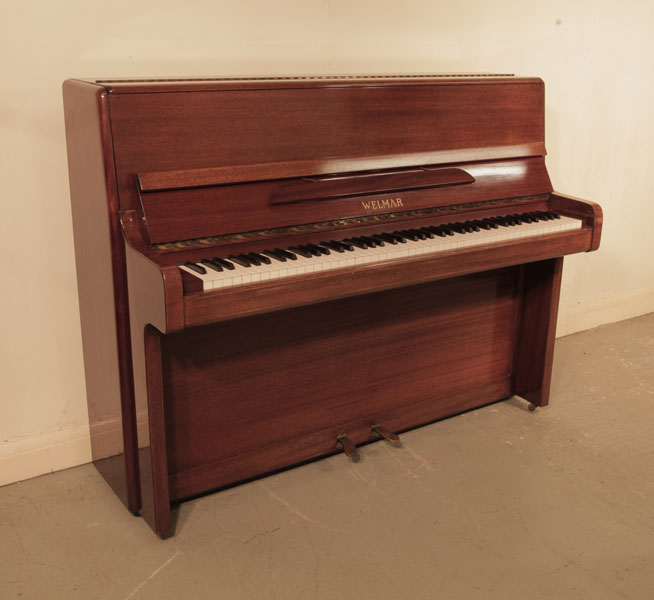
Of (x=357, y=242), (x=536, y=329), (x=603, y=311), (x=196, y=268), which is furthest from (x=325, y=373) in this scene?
(x=603, y=311)

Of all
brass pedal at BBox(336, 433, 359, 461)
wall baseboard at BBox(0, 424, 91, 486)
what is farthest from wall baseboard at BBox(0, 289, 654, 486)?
brass pedal at BBox(336, 433, 359, 461)

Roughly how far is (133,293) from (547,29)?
7.26 feet

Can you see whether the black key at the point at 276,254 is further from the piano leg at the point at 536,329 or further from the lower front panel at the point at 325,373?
the piano leg at the point at 536,329

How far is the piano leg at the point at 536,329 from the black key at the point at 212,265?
1.35 m

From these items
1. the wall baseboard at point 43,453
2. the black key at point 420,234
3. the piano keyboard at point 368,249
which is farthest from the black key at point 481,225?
the wall baseboard at point 43,453

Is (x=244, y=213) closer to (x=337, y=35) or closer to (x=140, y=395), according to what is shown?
(x=140, y=395)

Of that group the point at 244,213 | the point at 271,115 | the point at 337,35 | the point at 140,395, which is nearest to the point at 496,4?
the point at 337,35

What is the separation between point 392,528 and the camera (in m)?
2.18

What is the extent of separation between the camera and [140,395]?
6.72 ft

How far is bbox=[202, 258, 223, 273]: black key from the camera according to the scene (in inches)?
74.7

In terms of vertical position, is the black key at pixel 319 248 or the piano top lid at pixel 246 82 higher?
the piano top lid at pixel 246 82

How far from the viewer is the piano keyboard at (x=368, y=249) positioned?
6.23ft

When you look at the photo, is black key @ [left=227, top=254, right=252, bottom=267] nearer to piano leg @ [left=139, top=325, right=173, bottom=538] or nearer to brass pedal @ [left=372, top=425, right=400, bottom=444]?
piano leg @ [left=139, top=325, right=173, bottom=538]

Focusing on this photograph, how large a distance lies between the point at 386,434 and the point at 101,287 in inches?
41.8
